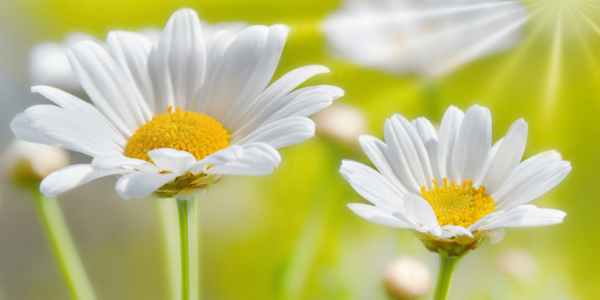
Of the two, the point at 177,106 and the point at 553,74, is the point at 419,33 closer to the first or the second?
the point at 553,74

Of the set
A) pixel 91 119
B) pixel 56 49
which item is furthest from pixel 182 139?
pixel 56 49

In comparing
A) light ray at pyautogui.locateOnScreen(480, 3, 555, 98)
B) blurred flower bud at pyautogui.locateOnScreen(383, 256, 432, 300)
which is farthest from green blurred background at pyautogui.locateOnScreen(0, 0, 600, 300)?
blurred flower bud at pyautogui.locateOnScreen(383, 256, 432, 300)

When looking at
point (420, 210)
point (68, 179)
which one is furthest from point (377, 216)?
point (68, 179)

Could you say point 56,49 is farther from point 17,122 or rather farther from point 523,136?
point 523,136

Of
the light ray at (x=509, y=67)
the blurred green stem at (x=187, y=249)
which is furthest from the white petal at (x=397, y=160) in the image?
the light ray at (x=509, y=67)

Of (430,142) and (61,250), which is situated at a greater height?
(430,142)

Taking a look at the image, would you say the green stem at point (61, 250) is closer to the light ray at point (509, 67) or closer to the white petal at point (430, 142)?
the white petal at point (430, 142)
